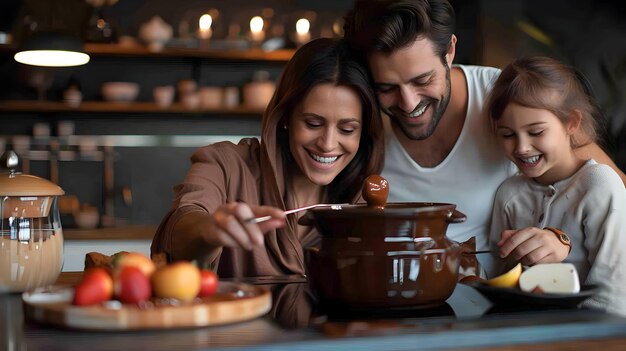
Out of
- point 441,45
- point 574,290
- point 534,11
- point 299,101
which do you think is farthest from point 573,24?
point 574,290

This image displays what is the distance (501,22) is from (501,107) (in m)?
3.07

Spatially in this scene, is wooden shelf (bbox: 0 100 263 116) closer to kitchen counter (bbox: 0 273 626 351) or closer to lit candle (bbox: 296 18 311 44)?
lit candle (bbox: 296 18 311 44)

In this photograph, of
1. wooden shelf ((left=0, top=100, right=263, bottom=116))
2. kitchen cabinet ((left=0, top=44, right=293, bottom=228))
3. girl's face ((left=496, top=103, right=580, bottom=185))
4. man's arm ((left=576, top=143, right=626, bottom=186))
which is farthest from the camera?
kitchen cabinet ((left=0, top=44, right=293, bottom=228))

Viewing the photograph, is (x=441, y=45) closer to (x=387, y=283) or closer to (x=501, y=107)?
(x=501, y=107)

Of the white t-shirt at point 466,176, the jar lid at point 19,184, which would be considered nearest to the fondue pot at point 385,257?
the jar lid at point 19,184

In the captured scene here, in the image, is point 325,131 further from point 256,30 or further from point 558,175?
point 256,30

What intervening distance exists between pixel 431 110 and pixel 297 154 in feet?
1.41

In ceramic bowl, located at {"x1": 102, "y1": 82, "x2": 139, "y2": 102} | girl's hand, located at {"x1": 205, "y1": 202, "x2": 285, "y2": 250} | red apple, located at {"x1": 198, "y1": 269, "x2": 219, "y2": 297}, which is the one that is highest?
ceramic bowl, located at {"x1": 102, "y1": 82, "x2": 139, "y2": 102}

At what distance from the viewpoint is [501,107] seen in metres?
2.29

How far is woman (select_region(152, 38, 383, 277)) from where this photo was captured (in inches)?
80.6

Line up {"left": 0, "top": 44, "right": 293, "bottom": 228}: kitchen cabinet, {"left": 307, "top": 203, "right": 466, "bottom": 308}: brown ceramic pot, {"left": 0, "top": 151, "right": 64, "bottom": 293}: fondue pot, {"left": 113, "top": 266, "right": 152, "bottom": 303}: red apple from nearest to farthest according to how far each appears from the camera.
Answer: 1. {"left": 113, "top": 266, "right": 152, "bottom": 303}: red apple
2. {"left": 307, "top": 203, "right": 466, "bottom": 308}: brown ceramic pot
3. {"left": 0, "top": 151, "right": 64, "bottom": 293}: fondue pot
4. {"left": 0, "top": 44, "right": 293, "bottom": 228}: kitchen cabinet

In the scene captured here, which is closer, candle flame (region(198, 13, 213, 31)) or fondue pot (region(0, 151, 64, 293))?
fondue pot (region(0, 151, 64, 293))

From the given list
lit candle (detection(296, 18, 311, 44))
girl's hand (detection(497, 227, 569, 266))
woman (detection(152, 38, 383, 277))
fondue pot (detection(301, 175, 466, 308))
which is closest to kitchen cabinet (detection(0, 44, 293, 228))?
lit candle (detection(296, 18, 311, 44))

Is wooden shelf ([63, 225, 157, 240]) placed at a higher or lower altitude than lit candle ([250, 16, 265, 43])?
lower
